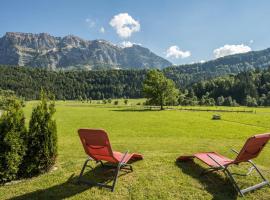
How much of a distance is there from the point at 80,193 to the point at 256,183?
15.5 feet

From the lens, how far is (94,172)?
787 cm

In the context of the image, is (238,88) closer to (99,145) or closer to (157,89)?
(157,89)

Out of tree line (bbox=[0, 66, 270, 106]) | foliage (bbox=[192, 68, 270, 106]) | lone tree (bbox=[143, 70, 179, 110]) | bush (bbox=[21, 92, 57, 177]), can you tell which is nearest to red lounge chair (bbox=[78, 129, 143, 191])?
bush (bbox=[21, 92, 57, 177])

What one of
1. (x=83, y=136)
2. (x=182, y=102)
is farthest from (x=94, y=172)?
(x=182, y=102)

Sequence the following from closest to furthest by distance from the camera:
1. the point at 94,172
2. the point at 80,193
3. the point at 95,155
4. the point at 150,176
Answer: the point at 80,193 < the point at 95,155 < the point at 150,176 < the point at 94,172

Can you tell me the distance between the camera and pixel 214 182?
7176 mm

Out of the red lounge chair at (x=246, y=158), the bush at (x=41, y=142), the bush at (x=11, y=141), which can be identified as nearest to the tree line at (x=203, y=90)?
the bush at (x=41, y=142)

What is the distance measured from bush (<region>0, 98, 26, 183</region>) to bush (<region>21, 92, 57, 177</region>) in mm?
251

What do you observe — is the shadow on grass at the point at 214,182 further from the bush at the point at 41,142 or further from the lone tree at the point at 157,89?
the lone tree at the point at 157,89

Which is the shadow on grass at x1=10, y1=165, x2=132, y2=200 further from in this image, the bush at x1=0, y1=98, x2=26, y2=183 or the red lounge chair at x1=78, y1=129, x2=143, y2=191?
the bush at x1=0, y1=98, x2=26, y2=183

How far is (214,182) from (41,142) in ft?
16.4

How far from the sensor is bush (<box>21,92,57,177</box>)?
7430mm

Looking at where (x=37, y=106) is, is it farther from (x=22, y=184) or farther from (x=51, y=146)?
(x=22, y=184)

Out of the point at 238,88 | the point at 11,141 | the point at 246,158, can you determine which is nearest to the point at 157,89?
the point at 246,158
